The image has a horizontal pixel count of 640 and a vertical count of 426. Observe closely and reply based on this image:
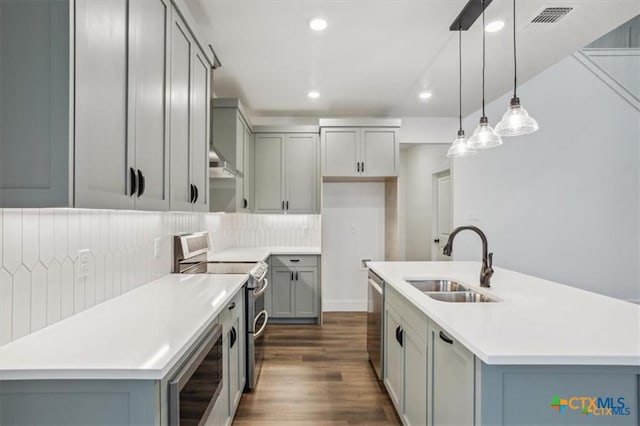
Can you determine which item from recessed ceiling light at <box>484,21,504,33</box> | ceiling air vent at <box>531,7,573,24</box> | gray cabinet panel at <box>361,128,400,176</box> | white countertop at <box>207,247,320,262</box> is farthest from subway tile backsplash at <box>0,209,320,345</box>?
ceiling air vent at <box>531,7,573,24</box>

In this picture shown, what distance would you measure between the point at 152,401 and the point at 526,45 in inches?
129

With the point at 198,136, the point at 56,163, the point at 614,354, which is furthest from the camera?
the point at 198,136

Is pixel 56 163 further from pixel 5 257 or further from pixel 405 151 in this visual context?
pixel 405 151

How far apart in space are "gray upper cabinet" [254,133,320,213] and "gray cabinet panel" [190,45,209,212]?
188cm

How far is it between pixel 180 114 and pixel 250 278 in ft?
4.10

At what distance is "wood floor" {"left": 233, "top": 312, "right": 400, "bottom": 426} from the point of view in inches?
88.0

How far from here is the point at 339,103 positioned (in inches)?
155

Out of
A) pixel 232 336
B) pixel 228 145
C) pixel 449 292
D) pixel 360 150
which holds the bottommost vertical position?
pixel 232 336

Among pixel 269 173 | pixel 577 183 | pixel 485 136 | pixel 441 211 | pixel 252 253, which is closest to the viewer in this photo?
pixel 485 136

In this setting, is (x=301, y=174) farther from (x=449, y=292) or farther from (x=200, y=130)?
(x=449, y=292)

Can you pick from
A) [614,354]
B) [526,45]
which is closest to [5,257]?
[614,354]

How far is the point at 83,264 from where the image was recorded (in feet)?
4.88

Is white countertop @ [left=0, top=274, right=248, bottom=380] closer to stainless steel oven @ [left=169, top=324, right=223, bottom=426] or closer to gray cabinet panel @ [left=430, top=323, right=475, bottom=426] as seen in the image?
stainless steel oven @ [left=169, top=324, right=223, bottom=426]

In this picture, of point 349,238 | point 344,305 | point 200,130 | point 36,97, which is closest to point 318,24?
point 200,130
